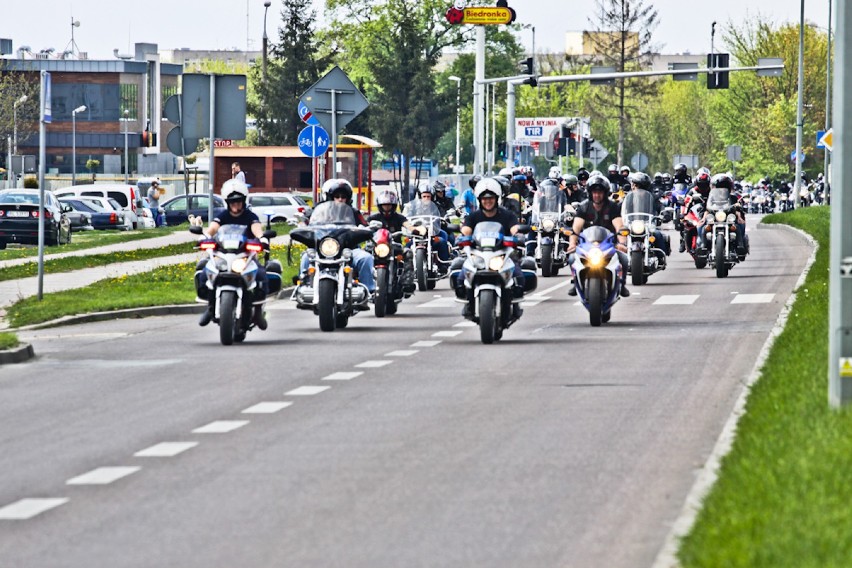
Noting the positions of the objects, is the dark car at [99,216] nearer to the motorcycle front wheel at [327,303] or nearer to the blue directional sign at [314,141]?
the blue directional sign at [314,141]

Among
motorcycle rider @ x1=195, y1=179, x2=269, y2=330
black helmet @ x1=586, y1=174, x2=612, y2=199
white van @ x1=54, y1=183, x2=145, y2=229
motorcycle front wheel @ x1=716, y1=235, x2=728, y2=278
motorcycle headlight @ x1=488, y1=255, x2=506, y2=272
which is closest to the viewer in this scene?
motorcycle headlight @ x1=488, y1=255, x2=506, y2=272

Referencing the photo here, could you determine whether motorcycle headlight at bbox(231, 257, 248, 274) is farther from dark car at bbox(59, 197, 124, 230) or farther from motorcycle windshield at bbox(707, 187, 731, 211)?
dark car at bbox(59, 197, 124, 230)

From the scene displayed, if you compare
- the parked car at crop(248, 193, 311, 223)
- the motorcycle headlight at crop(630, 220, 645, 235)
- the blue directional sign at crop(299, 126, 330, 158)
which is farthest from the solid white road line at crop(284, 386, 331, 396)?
the parked car at crop(248, 193, 311, 223)

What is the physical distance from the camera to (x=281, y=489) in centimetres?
987

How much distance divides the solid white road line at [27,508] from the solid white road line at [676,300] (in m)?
17.4

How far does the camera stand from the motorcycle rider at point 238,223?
20891 mm

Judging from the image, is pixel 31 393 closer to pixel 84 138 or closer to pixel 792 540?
pixel 792 540

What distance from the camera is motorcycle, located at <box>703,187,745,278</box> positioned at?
1307 inches

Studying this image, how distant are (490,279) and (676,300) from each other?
756 centimetres

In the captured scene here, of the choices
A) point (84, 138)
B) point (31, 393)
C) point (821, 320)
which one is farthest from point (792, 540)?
point (84, 138)

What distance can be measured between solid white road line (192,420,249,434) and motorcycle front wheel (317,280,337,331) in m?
8.80

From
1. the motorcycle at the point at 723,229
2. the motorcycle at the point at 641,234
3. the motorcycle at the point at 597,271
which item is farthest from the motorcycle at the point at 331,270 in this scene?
the motorcycle at the point at 723,229

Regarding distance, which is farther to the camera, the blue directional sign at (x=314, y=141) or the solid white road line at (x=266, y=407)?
the blue directional sign at (x=314, y=141)

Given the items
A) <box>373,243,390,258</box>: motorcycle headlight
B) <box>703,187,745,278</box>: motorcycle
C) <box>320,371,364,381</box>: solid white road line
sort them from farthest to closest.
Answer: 1. <box>703,187,745,278</box>: motorcycle
2. <box>373,243,390,258</box>: motorcycle headlight
3. <box>320,371,364,381</box>: solid white road line
